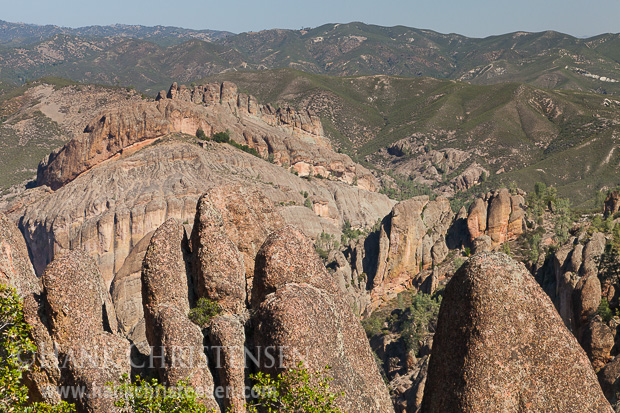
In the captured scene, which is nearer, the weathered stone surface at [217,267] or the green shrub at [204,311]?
the green shrub at [204,311]

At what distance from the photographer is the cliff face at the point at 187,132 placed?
5384 inches

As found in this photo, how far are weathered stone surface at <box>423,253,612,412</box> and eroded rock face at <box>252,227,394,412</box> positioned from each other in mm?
3824

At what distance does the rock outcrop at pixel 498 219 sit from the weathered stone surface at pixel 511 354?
85551 mm

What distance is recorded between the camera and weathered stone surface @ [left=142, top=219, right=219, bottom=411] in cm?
2156

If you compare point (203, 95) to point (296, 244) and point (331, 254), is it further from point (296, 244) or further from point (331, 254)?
point (296, 244)

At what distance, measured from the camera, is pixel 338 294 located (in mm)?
23531

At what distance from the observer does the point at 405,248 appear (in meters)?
106

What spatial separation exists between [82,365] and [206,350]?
16.5 feet

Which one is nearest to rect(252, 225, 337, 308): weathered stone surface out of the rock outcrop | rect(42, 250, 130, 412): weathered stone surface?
rect(42, 250, 130, 412): weathered stone surface

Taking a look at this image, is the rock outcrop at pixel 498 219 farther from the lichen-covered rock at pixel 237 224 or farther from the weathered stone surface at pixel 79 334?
the weathered stone surface at pixel 79 334

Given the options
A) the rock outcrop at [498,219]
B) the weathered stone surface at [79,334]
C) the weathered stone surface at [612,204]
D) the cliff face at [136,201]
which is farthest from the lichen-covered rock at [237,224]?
the weathered stone surface at [612,204]

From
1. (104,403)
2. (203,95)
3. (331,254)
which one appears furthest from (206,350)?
(203,95)

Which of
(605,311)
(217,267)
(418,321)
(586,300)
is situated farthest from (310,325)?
(418,321)

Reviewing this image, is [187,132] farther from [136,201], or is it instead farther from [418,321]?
[418,321]
